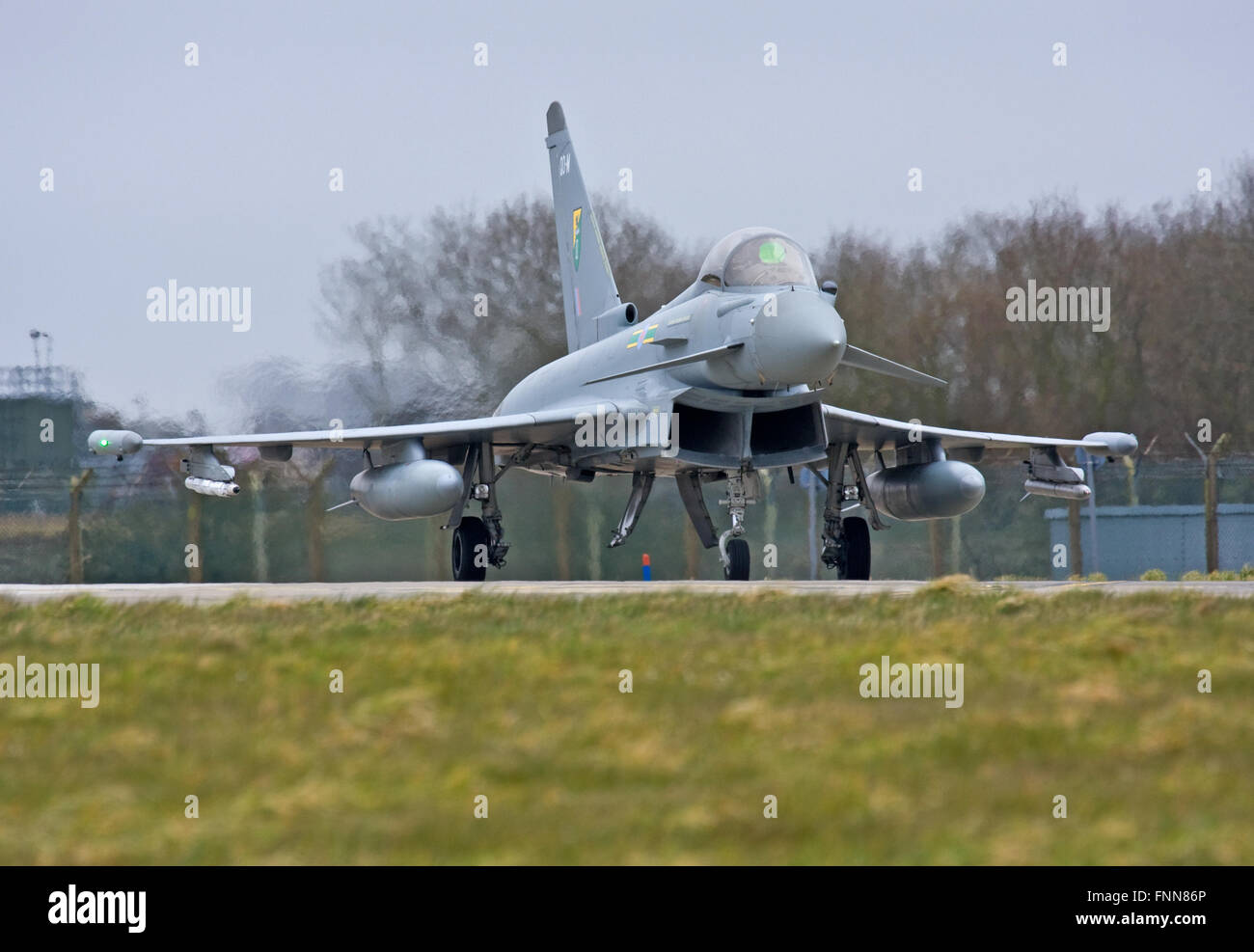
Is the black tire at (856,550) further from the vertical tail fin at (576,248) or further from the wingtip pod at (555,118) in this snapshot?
the wingtip pod at (555,118)

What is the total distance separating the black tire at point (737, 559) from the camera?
1691 centimetres

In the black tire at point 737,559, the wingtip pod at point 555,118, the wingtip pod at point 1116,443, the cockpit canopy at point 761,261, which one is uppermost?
the wingtip pod at point 555,118

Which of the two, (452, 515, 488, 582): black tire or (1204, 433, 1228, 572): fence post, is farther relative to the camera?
(1204, 433, 1228, 572): fence post

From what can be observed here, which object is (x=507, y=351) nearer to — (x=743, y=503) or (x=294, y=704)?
(x=743, y=503)

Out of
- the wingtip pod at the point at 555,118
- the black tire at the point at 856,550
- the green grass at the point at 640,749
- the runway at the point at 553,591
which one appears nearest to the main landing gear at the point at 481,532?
the runway at the point at 553,591

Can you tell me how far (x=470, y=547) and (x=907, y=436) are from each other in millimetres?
5366

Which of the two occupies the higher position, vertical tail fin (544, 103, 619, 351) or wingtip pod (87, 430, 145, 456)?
vertical tail fin (544, 103, 619, 351)

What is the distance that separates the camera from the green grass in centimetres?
452

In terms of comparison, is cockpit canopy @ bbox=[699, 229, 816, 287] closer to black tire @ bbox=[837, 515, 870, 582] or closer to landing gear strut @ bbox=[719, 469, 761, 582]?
landing gear strut @ bbox=[719, 469, 761, 582]

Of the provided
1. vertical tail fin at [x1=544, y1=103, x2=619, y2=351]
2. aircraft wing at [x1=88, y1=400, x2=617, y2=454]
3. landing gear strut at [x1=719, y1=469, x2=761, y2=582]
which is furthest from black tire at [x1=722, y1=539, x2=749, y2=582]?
vertical tail fin at [x1=544, y1=103, x2=619, y2=351]

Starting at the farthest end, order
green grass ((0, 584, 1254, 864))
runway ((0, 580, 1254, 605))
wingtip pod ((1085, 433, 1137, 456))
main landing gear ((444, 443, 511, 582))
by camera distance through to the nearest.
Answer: wingtip pod ((1085, 433, 1137, 456)), main landing gear ((444, 443, 511, 582)), runway ((0, 580, 1254, 605)), green grass ((0, 584, 1254, 864))

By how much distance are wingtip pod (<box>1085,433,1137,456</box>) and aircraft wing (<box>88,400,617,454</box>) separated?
227 inches

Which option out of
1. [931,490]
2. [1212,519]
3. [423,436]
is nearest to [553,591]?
[423,436]
